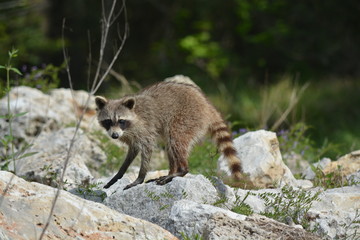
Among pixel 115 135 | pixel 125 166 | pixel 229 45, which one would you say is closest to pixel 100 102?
pixel 115 135

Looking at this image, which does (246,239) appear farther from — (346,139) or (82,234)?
(346,139)

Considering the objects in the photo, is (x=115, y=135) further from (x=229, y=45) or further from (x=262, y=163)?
(x=229, y=45)

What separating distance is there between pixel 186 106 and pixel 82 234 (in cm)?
234

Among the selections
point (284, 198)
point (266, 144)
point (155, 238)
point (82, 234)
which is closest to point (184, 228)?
point (155, 238)

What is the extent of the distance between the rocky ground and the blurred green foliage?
20.8 ft

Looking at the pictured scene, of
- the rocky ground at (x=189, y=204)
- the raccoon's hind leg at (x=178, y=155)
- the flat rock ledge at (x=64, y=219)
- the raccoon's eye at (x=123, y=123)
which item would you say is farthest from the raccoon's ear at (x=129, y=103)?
the flat rock ledge at (x=64, y=219)

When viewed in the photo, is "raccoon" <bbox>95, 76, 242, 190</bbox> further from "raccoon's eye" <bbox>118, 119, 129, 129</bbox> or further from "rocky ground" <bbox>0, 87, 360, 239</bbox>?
"rocky ground" <bbox>0, 87, 360, 239</bbox>

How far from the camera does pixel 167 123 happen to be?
19.3ft

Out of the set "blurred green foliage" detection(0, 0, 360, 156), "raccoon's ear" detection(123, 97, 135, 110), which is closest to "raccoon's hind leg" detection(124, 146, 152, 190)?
"raccoon's ear" detection(123, 97, 135, 110)

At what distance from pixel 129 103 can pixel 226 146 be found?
103cm

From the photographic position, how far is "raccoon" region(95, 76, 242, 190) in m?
5.73

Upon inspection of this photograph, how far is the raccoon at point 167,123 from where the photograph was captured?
573 centimetres

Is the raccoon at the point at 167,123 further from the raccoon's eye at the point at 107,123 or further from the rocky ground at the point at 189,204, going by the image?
the rocky ground at the point at 189,204

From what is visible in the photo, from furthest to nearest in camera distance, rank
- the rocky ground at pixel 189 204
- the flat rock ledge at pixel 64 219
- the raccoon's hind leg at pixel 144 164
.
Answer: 1. the raccoon's hind leg at pixel 144 164
2. the rocky ground at pixel 189 204
3. the flat rock ledge at pixel 64 219
